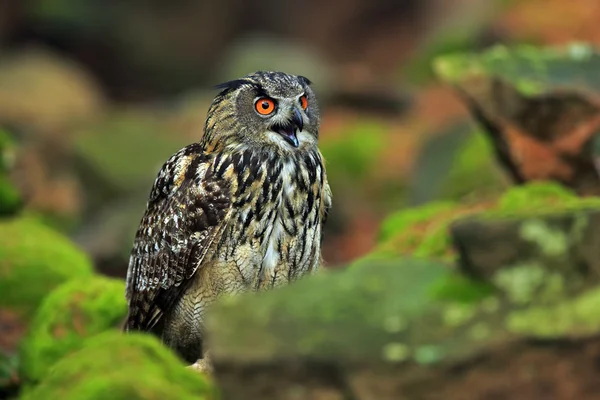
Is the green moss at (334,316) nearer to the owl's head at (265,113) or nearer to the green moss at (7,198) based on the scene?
the owl's head at (265,113)

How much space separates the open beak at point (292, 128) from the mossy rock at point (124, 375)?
1.67 metres

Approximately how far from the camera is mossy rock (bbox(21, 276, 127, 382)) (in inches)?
233

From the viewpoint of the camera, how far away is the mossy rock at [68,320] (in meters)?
5.91

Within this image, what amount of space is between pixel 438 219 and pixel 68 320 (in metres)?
2.81

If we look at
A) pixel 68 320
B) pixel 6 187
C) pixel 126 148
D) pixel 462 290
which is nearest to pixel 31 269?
pixel 68 320

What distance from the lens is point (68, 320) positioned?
602cm

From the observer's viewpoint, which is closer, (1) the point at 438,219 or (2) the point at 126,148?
(1) the point at 438,219

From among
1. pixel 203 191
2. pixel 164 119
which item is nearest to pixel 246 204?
pixel 203 191

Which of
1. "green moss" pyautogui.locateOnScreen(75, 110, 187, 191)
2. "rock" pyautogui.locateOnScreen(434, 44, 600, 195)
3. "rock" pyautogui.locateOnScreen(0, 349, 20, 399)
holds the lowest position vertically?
"rock" pyautogui.locateOnScreen(0, 349, 20, 399)

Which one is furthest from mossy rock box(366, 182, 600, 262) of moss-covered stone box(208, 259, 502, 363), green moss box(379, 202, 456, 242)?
moss-covered stone box(208, 259, 502, 363)

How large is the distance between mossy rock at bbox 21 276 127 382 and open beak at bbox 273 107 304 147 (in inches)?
59.8

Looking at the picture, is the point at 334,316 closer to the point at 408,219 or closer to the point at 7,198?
the point at 408,219

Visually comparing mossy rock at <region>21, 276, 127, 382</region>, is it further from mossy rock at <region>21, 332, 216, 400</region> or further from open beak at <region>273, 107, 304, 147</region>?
mossy rock at <region>21, 332, 216, 400</region>

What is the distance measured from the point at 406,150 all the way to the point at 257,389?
13722 millimetres
